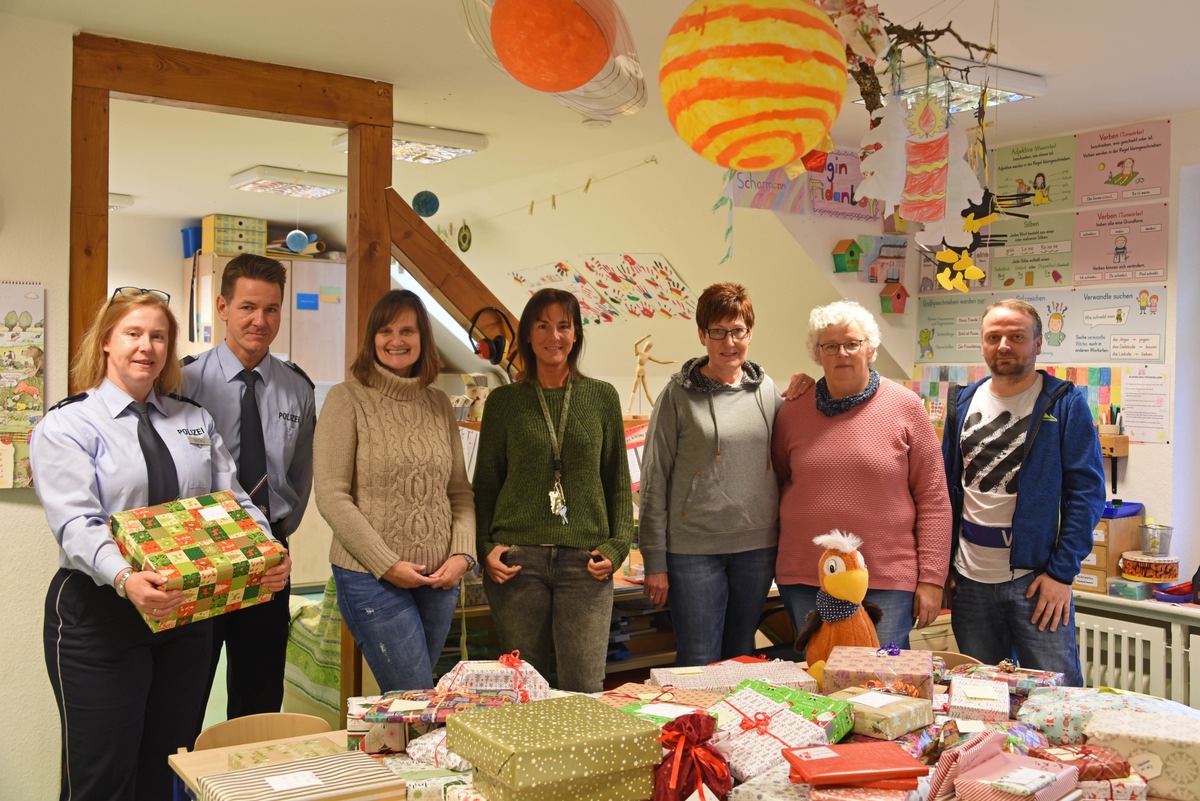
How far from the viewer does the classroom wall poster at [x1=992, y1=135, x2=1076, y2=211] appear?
14.3ft

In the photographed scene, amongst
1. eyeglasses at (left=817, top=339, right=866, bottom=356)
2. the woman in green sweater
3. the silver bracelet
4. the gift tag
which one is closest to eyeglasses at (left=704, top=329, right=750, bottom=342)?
eyeglasses at (left=817, top=339, right=866, bottom=356)

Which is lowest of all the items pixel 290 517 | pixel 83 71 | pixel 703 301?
pixel 290 517

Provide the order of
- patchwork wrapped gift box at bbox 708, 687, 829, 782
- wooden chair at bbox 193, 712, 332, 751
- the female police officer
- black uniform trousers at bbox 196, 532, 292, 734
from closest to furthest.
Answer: patchwork wrapped gift box at bbox 708, 687, 829, 782, wooden chair at bbox 193, 712, 332, 751, the female police officer, black uniform trousers at bbox 196, 532, 292, 734

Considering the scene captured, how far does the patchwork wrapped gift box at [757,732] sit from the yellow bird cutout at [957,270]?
1.22 m

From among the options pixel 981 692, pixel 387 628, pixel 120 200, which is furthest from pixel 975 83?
pixel 120 200

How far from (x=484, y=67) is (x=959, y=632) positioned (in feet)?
7.88

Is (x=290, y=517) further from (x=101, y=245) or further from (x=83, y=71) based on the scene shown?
(x=83, y=71)

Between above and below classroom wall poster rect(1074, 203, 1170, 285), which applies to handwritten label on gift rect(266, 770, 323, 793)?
below

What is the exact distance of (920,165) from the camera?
2.51 meters

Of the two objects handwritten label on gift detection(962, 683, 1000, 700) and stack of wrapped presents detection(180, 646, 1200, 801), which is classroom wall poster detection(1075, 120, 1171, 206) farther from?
handwritten label on gift detection(962, 683, 1000, 700)

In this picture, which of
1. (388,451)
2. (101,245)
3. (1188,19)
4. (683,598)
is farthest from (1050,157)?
(101,245)

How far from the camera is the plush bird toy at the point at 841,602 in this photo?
2.26 metres

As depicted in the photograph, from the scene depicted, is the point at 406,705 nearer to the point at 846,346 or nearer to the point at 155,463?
the point at 155,463

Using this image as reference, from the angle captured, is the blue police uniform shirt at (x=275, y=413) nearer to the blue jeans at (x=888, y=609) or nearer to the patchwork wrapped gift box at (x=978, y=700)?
the blue jeans at (x=888, y=609)
